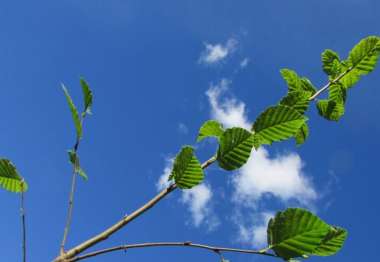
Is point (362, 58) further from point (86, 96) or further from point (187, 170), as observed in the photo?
point (86, 96)

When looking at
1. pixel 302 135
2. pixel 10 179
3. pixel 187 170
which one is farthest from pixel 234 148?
pixel 302 135

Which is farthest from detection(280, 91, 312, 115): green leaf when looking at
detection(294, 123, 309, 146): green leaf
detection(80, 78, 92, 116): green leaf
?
detection(80, 78, 92, 116): green leaf

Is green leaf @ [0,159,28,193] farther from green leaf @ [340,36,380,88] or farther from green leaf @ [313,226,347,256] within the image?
green leaf @ [340,36,380,88]

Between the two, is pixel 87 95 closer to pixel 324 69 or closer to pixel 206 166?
pixel 206 166

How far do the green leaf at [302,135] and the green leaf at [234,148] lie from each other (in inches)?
36.9

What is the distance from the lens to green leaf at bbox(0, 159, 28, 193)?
5.61ft

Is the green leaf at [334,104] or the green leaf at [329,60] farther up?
the green leaf at [329,60]

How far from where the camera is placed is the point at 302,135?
2.67m

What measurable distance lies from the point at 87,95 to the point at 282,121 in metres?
0.75

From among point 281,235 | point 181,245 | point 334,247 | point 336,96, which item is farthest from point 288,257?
point 336,96

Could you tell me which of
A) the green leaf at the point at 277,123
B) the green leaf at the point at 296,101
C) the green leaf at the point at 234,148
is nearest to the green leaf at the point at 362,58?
the green leaf at the point at 296,101

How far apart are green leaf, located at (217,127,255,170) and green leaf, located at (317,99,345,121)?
1.11 m

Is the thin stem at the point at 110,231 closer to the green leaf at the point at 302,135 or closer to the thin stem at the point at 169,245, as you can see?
the thin stem at the point at 169,245

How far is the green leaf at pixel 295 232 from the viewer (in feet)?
5.00
